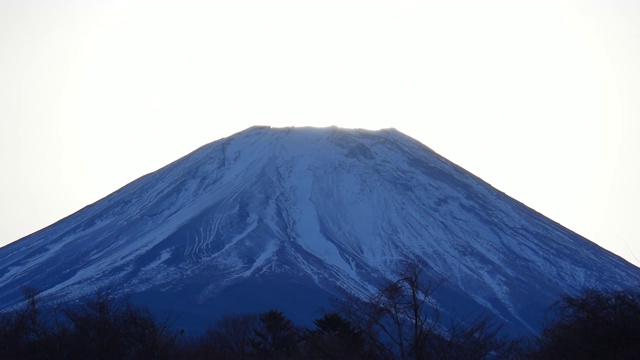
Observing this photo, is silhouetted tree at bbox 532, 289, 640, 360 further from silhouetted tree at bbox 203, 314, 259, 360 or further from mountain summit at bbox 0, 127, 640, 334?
mountain summit at bbox 0, 127, 640, 334

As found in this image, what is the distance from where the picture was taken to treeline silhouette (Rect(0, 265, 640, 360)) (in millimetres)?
17281

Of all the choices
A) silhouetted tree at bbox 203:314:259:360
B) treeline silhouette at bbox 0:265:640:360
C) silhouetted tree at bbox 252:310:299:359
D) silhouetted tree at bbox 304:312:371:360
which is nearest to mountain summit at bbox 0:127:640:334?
silhouetted tree at bbox 203:314:259:360

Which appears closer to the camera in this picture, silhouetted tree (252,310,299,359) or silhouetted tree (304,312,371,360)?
silhouetted tree (304,312,371,360)

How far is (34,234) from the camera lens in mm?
103000

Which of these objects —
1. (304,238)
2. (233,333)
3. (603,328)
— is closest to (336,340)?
(603,328)

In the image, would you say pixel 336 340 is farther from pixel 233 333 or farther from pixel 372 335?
pixel 233 333

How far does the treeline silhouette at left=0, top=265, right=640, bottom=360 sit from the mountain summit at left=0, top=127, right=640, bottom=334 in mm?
24975

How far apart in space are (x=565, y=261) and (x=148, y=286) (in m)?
40.2

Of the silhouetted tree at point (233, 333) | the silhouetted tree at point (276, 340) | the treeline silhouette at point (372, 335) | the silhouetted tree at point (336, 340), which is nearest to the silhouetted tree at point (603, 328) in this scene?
the treeline silhouette at point (372, 335)

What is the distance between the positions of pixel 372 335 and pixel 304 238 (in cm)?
7043

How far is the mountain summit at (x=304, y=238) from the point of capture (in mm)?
79188

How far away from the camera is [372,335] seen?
19016 mm

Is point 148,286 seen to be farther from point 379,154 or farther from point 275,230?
point 379,154

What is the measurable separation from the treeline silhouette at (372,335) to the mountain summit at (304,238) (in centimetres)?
2497
